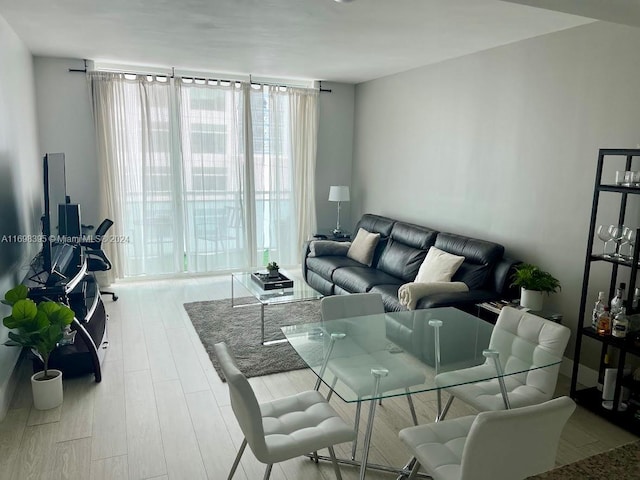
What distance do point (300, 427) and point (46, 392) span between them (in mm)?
1917

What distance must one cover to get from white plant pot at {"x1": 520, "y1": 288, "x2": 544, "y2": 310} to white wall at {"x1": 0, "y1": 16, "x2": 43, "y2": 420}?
3668 mm

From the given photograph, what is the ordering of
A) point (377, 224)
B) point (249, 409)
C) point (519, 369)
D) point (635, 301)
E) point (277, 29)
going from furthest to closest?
point (377, 224), point (277, 29), point (635, 301), point (519, 369), point (249, 409)

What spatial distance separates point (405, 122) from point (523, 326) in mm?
3628

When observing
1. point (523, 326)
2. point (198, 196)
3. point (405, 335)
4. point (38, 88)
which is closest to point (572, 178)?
point (523, 326)

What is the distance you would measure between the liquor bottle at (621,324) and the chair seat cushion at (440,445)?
1.43 meters

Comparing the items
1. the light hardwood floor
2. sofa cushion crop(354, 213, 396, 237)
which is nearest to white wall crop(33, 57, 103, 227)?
the light hardwood floor

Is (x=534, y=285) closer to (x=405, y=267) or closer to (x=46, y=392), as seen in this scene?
(x=405, y=267)

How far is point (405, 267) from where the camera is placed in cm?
495

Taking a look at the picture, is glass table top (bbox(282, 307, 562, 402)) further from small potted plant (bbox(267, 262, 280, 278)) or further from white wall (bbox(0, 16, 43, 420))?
white wall (bbox(0, 16, 43, 420))

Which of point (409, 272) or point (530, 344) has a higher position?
point (530, 344)

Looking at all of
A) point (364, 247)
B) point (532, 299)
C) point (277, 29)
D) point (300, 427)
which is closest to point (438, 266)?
point (532, 299)

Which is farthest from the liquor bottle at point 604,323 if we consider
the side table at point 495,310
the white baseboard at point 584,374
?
the white baseboard at point 584,374

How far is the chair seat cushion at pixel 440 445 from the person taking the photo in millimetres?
1862

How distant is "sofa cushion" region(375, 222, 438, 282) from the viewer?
4906 millimetres
